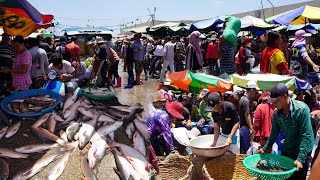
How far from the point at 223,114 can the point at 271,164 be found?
1.18 meters

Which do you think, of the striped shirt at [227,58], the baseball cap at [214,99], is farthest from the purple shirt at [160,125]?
the striped shirt at [227,58]

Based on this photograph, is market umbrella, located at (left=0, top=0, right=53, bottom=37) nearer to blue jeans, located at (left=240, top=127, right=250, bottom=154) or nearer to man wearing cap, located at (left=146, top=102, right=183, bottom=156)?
man wearing cap, located at (left=146, top=102, right=183, bottom=156)

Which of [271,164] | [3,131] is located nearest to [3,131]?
[3,131]

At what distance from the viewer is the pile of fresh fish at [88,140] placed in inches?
162

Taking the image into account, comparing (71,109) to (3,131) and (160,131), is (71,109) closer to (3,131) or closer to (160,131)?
(3,131)

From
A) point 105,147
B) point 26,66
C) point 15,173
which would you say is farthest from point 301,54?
point 15,173

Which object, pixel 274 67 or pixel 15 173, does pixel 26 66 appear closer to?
pixel 15 173

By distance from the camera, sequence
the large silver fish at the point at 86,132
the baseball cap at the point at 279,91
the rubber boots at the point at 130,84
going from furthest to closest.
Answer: the rubber boots at the point at 130,84 → the large silver fish at the point at 86,132 → the baseball cap at the point at 279,91

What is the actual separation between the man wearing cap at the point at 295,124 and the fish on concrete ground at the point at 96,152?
227 centimetres

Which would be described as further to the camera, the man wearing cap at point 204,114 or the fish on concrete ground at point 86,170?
the man wearing cap at point 204,114

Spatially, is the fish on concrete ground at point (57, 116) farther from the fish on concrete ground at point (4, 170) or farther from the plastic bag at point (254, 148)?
the plastic bag at point (254, 148)

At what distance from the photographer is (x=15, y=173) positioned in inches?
158

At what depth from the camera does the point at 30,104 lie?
17.5ft

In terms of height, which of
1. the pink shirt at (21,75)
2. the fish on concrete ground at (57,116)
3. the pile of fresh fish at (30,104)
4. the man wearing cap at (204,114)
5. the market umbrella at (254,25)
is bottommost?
the man wearing cap at (204,114)
